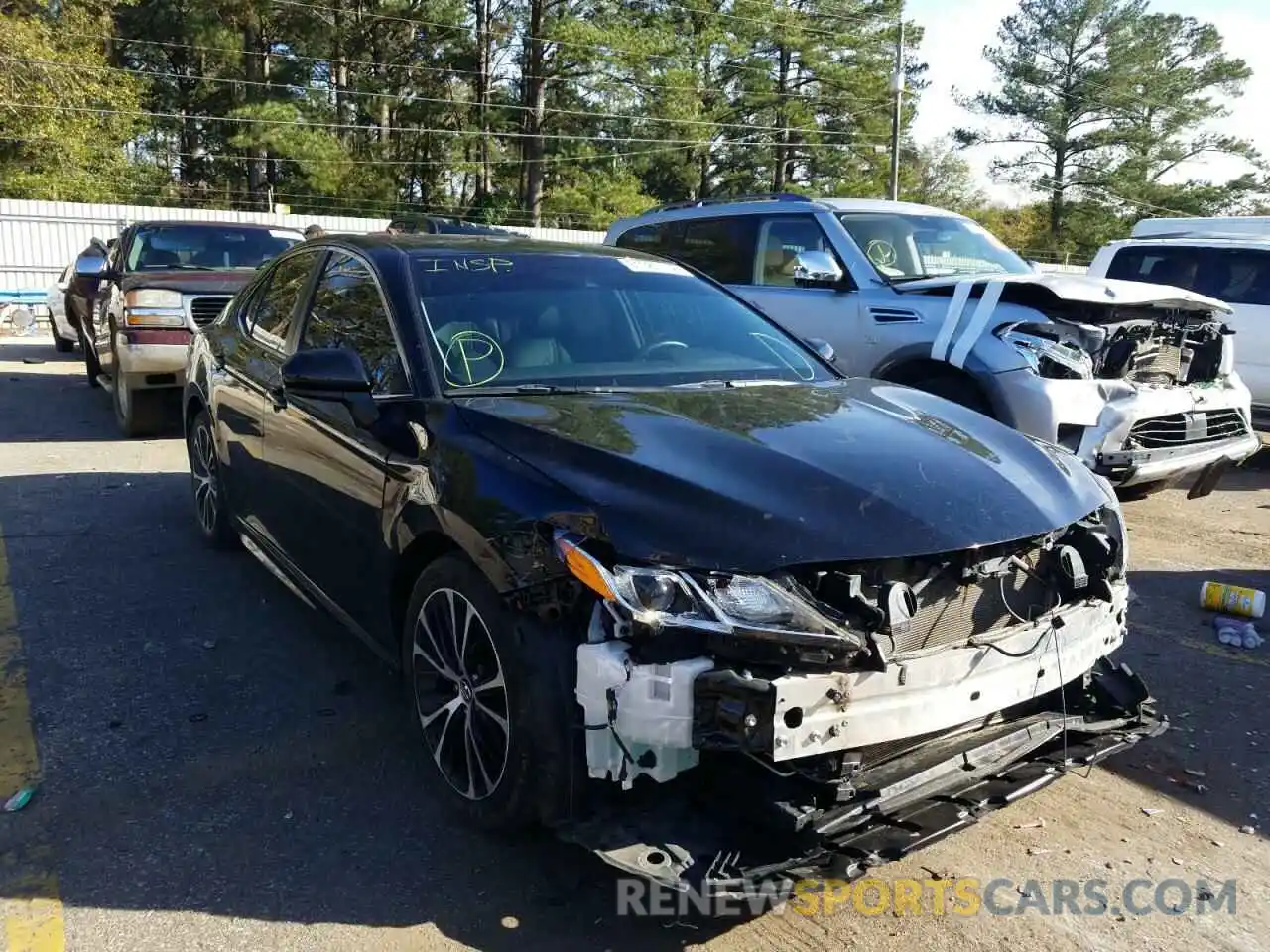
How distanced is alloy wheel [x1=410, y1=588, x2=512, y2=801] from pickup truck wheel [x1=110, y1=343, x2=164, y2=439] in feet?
21.4

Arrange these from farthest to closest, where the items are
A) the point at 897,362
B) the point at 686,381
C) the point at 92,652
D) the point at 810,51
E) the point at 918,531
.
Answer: the point at 810,51 → the point at 897,362 → the point at 92,652 → the point at 686,381 → the point at 918,531

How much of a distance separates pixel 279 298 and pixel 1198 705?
14.5ft

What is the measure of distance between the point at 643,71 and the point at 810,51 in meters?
8.19

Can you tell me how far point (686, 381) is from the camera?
3.84 m

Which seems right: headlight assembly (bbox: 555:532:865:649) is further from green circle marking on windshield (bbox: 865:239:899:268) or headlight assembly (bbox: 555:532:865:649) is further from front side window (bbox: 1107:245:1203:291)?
front side window (bbox: 1107:245:1203:291)

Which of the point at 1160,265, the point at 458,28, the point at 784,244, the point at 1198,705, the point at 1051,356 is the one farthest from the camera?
the point at 458,28

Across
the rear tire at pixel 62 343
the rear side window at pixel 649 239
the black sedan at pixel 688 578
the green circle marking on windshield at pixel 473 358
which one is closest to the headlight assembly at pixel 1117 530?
the black sedan at pixel 688 578

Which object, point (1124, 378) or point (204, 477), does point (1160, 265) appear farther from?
point (204, 477)

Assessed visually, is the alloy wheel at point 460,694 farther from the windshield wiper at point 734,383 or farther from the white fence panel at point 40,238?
the white fence panel at point 40,238

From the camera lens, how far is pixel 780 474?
2.83 meters

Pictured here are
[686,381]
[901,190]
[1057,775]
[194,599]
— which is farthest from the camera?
[901,190]

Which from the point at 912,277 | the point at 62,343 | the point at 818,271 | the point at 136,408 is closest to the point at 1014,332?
the point at 912,277

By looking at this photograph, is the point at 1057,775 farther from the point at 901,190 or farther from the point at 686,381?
the point at 901,190

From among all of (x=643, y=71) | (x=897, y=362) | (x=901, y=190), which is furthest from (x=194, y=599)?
(x=901, y=190)
